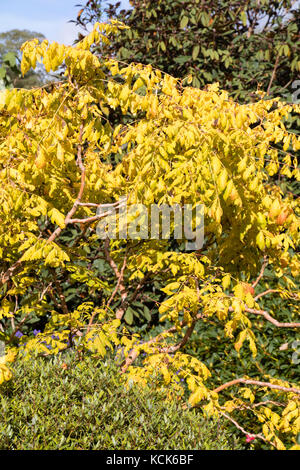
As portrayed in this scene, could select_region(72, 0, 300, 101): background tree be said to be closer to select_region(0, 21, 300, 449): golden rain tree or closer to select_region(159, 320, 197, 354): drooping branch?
select_region(0, 21, 300, 449): golden rain tree

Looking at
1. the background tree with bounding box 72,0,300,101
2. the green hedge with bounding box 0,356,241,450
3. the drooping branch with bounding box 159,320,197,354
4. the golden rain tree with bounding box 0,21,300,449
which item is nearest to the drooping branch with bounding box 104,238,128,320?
the golden rain tree with bounding box 0,21,300,449

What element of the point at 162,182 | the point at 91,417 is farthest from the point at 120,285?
the point at 91,417

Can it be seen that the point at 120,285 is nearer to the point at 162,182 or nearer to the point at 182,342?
the point at 182,342

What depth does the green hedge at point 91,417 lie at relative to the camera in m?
2.58

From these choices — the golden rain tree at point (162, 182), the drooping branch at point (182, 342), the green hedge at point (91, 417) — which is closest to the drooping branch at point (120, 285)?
the golden rain tree at point (162, 182)

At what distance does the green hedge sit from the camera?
8.45 feet

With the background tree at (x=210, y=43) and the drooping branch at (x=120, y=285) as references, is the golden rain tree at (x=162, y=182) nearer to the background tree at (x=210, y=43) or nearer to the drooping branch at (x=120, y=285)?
the drooping branch at (x=120, y=285)

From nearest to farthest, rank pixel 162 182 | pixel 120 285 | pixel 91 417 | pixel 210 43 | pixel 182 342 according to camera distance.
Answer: pixel 91 417
pixel 162 182
pixel 182 342
pixel 120 285
pixel 210 43

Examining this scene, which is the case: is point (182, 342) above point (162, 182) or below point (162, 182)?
below

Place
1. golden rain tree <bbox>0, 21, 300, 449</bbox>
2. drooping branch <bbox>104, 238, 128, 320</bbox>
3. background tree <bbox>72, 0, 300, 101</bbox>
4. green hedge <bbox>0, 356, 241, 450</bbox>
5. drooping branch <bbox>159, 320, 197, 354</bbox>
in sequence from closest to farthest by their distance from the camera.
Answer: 1. green hedge <bbox>0, 356, 241, 450</bbox>
2. golden rain tree <bbox>0, 21, 300, 449</bbox>
3. drooping branch <bbox>159, 320, 197, 354</bbox>
4. drooping branch <bbox>104, 238, 128, 320</bbox>
5. background tree <bbox>72, 0, 300, 101</bbox>

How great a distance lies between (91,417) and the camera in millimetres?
2701

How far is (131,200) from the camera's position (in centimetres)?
304

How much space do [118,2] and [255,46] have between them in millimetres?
2330
